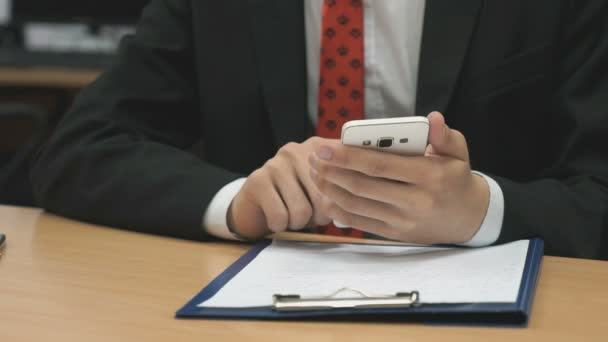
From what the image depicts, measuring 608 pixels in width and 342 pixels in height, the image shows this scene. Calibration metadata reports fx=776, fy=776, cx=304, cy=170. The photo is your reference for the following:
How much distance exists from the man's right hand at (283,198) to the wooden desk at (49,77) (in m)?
1.83

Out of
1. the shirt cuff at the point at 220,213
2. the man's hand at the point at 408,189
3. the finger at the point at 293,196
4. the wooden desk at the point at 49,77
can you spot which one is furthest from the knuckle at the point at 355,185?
the wooden desk at the point at 49,77

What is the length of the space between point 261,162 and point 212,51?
0.20 metres

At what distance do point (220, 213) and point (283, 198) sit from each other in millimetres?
100

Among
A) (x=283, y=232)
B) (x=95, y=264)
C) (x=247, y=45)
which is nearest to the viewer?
(x=95, y=264)

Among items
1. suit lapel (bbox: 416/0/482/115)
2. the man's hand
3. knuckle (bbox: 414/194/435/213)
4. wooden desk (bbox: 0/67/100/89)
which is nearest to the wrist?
the man's hand

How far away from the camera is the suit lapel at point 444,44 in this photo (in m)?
1.17

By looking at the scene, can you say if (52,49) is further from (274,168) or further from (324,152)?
(324,152)

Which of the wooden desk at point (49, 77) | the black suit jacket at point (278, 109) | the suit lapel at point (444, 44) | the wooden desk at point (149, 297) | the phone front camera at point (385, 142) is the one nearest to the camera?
the wooden desk at point (149, 297)

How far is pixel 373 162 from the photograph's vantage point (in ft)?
2.53

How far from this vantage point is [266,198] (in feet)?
3.02

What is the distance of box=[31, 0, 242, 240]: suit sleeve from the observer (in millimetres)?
1024

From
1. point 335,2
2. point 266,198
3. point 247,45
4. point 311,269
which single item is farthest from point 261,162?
point 311,269

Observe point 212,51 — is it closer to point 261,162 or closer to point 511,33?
point 261,162

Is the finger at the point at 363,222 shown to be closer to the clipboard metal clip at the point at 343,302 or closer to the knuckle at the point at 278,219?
the knuckle at the point at 278,219
